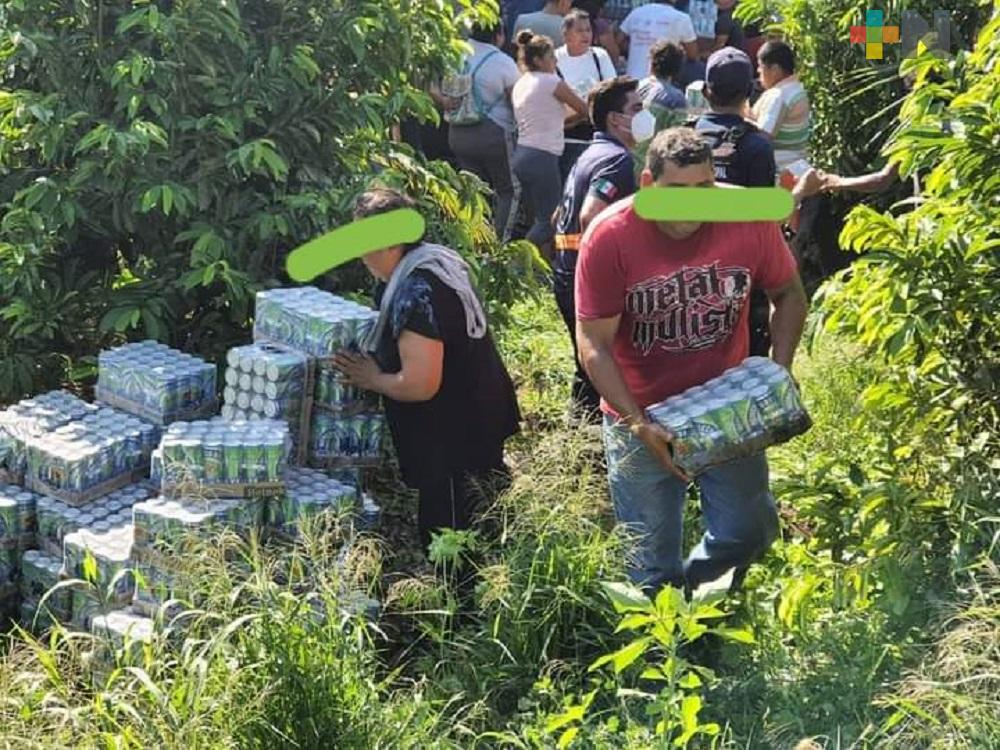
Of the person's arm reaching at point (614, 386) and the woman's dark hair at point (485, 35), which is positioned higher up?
the woman's dark hair at point (485, 35)

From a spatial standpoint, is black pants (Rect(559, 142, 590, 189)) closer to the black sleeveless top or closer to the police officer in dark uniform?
the police officer in dark uniform

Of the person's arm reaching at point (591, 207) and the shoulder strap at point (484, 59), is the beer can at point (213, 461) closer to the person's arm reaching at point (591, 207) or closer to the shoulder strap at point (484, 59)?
the person's arm reaching at point (591, 207)

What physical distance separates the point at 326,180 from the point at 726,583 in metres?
2.42

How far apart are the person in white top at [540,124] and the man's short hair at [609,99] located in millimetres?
2775

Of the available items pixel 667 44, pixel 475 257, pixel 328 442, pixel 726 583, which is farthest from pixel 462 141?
pixel 726 583

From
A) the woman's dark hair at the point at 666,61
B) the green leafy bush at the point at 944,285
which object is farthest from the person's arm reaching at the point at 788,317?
the woman's dark hair at the point at 666,61

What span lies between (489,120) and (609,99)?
11.1 ft

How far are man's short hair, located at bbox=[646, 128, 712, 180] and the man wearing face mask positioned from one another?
1.28m

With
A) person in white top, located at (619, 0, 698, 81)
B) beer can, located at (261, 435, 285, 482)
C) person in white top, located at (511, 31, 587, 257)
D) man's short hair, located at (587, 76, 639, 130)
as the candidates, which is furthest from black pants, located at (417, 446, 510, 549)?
person in white top, located at (619, 0, 698, 81)

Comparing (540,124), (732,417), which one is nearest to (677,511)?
(732,417)

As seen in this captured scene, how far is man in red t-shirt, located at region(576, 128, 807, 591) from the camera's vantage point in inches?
166

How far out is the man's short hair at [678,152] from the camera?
162 inches

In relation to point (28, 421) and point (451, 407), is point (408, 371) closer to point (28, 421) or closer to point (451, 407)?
point (451, 407)

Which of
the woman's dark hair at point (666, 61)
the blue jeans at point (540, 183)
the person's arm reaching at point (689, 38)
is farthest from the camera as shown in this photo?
the person's arm reaching at point (689, 38)
